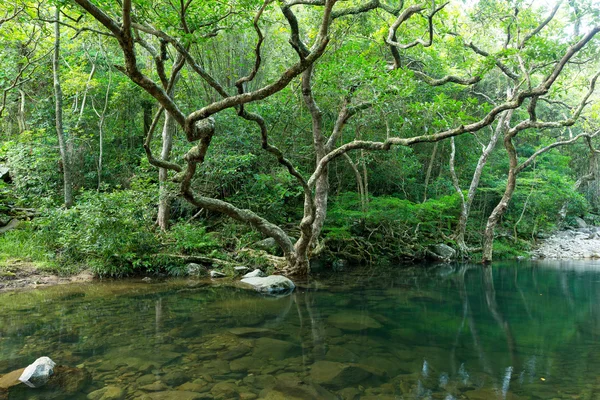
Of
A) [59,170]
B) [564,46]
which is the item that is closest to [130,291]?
[59,170]

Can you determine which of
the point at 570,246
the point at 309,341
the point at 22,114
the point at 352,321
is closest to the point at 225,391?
the point at 309,341

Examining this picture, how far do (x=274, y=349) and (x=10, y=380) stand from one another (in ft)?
8.99

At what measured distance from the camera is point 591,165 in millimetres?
24812

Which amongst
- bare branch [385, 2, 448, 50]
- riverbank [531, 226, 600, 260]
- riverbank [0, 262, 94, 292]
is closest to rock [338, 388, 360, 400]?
riverbank [0, 262, 94, 292]

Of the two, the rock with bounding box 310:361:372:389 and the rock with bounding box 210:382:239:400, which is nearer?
the rock with bounding box 210:382:239:400

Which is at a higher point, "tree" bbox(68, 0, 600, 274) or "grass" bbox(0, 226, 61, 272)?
"tree" bbox(68, 0, 600, 274)

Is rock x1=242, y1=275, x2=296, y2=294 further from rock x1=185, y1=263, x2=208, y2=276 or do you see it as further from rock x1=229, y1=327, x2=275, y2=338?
rock x1=229, y1=327, x2=275, y2=338

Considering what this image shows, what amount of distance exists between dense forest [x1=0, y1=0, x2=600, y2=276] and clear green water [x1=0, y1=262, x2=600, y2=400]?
2279mm

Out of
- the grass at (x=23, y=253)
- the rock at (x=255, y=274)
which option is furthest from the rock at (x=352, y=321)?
the grass at (x=23, y=253)

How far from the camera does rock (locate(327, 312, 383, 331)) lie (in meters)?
5.95

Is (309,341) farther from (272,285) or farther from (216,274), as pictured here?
(216,274)

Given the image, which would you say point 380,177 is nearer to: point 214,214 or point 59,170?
point 214,214

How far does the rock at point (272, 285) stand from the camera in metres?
8.77

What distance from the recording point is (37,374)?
3631 millimetres
